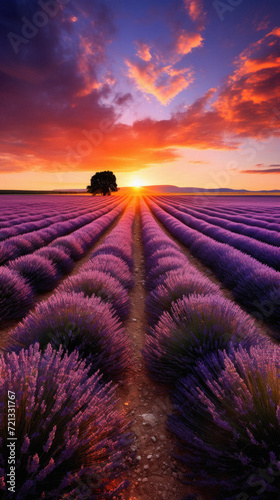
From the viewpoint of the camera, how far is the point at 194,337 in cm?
197

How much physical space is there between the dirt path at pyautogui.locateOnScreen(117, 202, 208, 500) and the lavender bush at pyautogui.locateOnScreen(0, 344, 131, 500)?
0.17 metres

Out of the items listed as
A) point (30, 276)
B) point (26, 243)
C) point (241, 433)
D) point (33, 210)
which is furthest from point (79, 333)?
point (33, 210)

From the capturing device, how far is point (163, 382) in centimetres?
218

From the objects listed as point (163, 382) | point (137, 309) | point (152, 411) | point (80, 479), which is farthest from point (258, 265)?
point (80, 479)

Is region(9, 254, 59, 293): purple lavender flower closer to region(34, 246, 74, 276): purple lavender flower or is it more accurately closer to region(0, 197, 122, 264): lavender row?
region(34, 246, 74, 276): purple lavender flower

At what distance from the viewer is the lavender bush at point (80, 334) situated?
1.98m

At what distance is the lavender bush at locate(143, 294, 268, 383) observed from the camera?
1.99m

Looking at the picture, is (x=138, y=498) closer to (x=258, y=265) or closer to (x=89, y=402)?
(x=89, y=402)

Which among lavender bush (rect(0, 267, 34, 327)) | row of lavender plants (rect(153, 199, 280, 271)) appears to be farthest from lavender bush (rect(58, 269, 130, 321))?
row of lavender plants (rect(153, 199, 280, 271))

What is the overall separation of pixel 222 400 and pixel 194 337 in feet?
1.99

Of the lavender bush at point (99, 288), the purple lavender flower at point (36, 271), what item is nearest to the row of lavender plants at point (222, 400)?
the lavender bush at point (99, 288)

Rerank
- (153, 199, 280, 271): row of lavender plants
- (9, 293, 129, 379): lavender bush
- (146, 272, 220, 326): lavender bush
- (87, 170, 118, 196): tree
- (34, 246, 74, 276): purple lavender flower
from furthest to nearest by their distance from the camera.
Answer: (87, 170, 118, 196): tree → (153, 199, 280, 271): row of lavender plants → (34, 246, 74, 276): purple lavender flower → (146, 272, 220, 326): lavender bush → (9, 293, 129, 379): lavender bush

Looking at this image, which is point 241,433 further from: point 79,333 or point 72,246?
point 72,246

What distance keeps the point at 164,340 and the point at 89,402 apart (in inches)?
38.9
